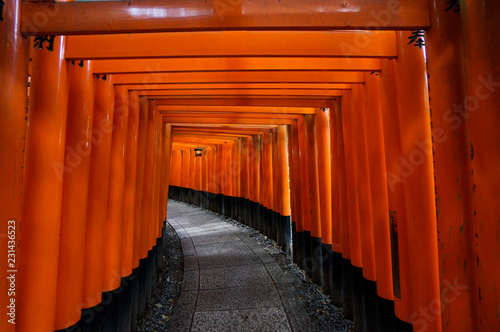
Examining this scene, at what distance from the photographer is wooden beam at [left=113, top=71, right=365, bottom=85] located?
3.18 m

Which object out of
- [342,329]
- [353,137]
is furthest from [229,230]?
[353,137]

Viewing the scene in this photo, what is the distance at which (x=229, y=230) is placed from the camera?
9594 millimetres

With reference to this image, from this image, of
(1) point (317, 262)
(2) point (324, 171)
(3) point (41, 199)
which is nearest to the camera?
(3) point (41, 199)

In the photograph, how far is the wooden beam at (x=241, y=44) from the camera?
2299 mm

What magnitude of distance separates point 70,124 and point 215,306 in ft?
11.3

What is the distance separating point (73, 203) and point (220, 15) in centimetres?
192

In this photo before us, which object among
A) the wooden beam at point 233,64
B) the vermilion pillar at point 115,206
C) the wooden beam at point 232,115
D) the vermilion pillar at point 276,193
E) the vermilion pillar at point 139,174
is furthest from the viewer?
the vermilion pillar at point 276,193

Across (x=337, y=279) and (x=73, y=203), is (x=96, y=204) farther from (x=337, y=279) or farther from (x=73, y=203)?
(x=337, y=279)

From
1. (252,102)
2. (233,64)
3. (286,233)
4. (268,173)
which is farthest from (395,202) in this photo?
(268,173)

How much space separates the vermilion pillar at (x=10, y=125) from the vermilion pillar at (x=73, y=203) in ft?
1.88

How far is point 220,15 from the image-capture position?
1738mm

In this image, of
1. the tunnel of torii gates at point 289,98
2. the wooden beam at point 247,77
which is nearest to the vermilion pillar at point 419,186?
the tunnel of torii gates at point 289,98

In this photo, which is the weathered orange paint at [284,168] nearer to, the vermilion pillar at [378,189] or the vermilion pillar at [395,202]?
the vermilion pillar at [378,189]

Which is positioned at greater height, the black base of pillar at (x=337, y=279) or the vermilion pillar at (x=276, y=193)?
the vermilion pillar at (x=276, y=193)
